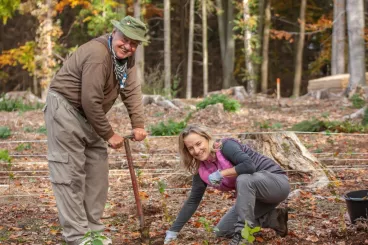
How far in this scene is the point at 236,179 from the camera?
5.01 meters

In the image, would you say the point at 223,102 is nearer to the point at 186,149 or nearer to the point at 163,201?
the point at 163,201

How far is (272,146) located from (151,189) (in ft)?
4.42

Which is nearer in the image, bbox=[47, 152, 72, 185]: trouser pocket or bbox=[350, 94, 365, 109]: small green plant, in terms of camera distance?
bbox=[47, 152, 72, 185]: trouser pocket

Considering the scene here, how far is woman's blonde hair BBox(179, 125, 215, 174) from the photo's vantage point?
4.91 meters

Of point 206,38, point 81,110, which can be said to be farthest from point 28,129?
point 206,38

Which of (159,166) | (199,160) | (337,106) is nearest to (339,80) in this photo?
(337,106)

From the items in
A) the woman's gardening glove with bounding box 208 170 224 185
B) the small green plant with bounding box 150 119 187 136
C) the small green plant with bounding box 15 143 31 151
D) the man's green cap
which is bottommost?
the small green plant with bounding box 15 143 31 151

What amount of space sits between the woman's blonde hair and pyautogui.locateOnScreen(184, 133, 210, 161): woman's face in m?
0.02

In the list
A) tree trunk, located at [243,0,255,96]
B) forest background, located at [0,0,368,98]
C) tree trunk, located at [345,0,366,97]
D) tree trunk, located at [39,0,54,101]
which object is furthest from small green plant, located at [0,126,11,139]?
tree trunk, located at [243,0,255,96]

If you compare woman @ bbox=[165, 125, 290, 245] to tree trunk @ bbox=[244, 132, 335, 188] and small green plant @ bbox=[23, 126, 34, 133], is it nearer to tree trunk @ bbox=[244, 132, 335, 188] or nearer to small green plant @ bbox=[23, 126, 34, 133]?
tree trunk @ bbox=[244, 132, 335, 188]

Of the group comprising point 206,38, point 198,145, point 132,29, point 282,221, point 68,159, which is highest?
point 206,38

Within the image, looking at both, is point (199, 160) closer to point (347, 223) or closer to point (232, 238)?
point (232, 238)

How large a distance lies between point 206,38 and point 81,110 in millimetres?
24032

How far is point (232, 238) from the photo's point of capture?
524 cm
